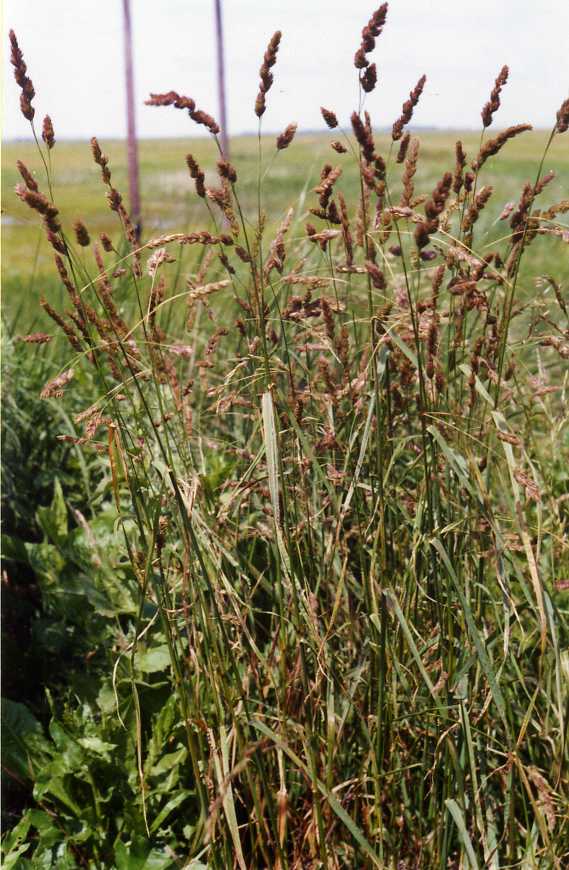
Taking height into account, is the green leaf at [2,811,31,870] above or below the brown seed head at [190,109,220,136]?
below

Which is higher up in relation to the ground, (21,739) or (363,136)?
(363,136)

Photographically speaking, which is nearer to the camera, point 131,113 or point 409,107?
point 409,107

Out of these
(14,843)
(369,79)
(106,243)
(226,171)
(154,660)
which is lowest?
(14,843)

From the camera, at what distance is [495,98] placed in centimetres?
144

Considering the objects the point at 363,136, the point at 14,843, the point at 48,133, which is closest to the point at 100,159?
the point at 48,133

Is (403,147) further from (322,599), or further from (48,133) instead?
(322,599)

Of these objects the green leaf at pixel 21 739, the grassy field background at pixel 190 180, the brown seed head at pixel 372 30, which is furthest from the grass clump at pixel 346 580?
the grassy field background at pixel 190 180

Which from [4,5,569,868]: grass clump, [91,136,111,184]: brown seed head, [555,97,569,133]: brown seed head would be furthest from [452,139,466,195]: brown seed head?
[91,136,111,184]: brown seed head

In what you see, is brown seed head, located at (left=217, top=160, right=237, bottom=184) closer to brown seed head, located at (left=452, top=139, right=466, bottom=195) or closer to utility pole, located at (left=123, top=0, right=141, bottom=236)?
brown seed head, located at (left=452, top=139, right=466, bottom=195)

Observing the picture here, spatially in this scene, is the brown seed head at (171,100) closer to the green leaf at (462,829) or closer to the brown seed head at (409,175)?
the brown seed head at (409,175)

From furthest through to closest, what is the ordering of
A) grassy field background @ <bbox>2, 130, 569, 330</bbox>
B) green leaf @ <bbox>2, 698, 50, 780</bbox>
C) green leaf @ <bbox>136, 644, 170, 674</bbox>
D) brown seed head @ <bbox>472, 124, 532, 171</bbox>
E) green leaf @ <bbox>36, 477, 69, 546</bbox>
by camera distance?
grassy field background @ <bbox>2, 130, 569, 330</bbox> → green leaf @ <bbox>36, 477, 69, 546</bbox> → green leaf @ <bbox>2, 698, 50, 780</bbox> → green leaf @ <bbox>136, 644, 170, 674</bbox> → brown seed head @ <bbox>472, 124, 532, 171</bbox>

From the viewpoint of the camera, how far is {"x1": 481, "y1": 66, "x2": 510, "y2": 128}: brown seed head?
1438mm

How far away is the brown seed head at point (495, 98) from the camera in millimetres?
1438

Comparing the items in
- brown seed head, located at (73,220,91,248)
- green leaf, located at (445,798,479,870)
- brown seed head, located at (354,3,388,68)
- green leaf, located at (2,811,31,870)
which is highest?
brown seed head, located at (354,3,388,68)
